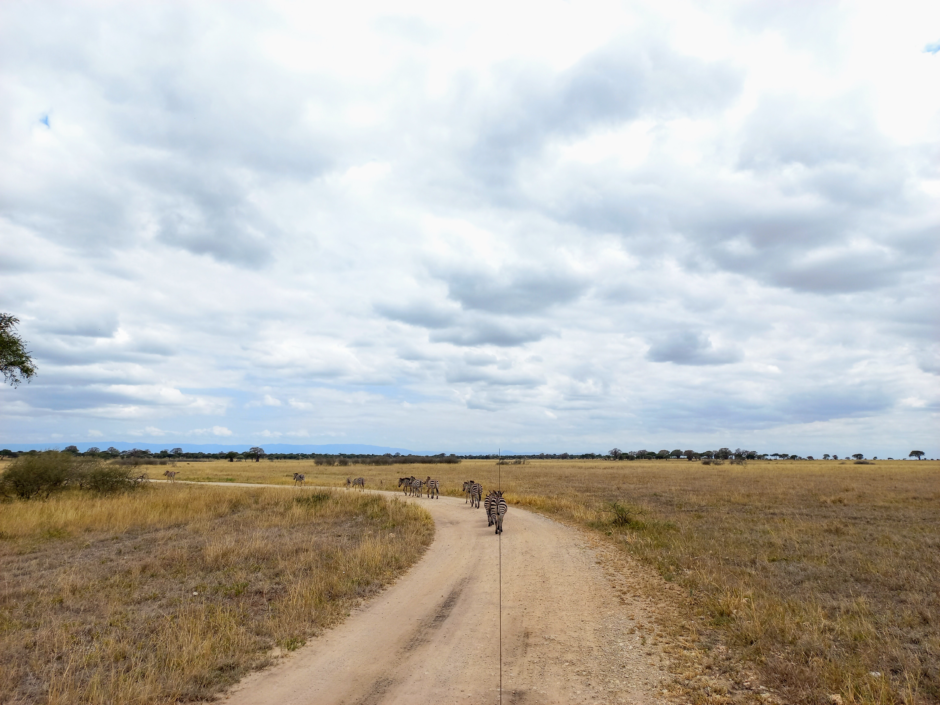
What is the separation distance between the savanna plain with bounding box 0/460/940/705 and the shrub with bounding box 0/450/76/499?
23.9ft

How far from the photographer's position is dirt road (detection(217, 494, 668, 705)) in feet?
23.7

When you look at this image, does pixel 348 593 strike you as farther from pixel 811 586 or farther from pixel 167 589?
pixel 811 586

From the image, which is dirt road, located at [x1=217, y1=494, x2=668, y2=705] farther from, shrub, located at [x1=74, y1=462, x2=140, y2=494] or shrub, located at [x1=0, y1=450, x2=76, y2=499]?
shrub, located at [x1=74, y1=462, x2=140, y2=494]

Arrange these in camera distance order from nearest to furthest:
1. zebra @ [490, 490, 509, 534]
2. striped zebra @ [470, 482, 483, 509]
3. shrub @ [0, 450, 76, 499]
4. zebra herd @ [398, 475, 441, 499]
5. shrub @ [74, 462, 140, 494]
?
zebra @ [490, 490, 509, 534] → striped zebra @ [470, 482, 483, 509] → shrub @ [0, 450, 76, 499] → shrub @ [74, 462, 140, 494] → zebra herd @ [398, 475, 441, 499]

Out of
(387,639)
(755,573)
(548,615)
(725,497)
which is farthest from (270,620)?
(725,497)

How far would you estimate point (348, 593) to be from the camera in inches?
476

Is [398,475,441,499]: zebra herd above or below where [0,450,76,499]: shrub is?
below

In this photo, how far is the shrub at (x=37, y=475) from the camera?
32.4m

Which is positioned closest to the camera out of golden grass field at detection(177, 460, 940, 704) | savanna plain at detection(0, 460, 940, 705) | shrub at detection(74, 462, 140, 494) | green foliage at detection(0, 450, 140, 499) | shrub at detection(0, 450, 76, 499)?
savanna plain at detection(0, 460, 940, 705)

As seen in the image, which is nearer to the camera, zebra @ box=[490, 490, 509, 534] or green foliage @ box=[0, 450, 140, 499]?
zebra @ box=[490, 490, 509, 534]

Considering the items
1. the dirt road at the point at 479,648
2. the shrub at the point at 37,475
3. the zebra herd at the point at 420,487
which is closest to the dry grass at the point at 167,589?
the dirt road at the point at 479,648

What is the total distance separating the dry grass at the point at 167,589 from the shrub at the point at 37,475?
7613mm

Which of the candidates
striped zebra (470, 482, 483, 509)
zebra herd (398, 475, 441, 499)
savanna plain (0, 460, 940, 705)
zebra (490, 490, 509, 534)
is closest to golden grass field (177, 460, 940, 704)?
savanna plain (0, 460, 940, 705)

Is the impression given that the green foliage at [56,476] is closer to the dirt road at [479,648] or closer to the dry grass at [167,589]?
the dry grass at [167,589]
